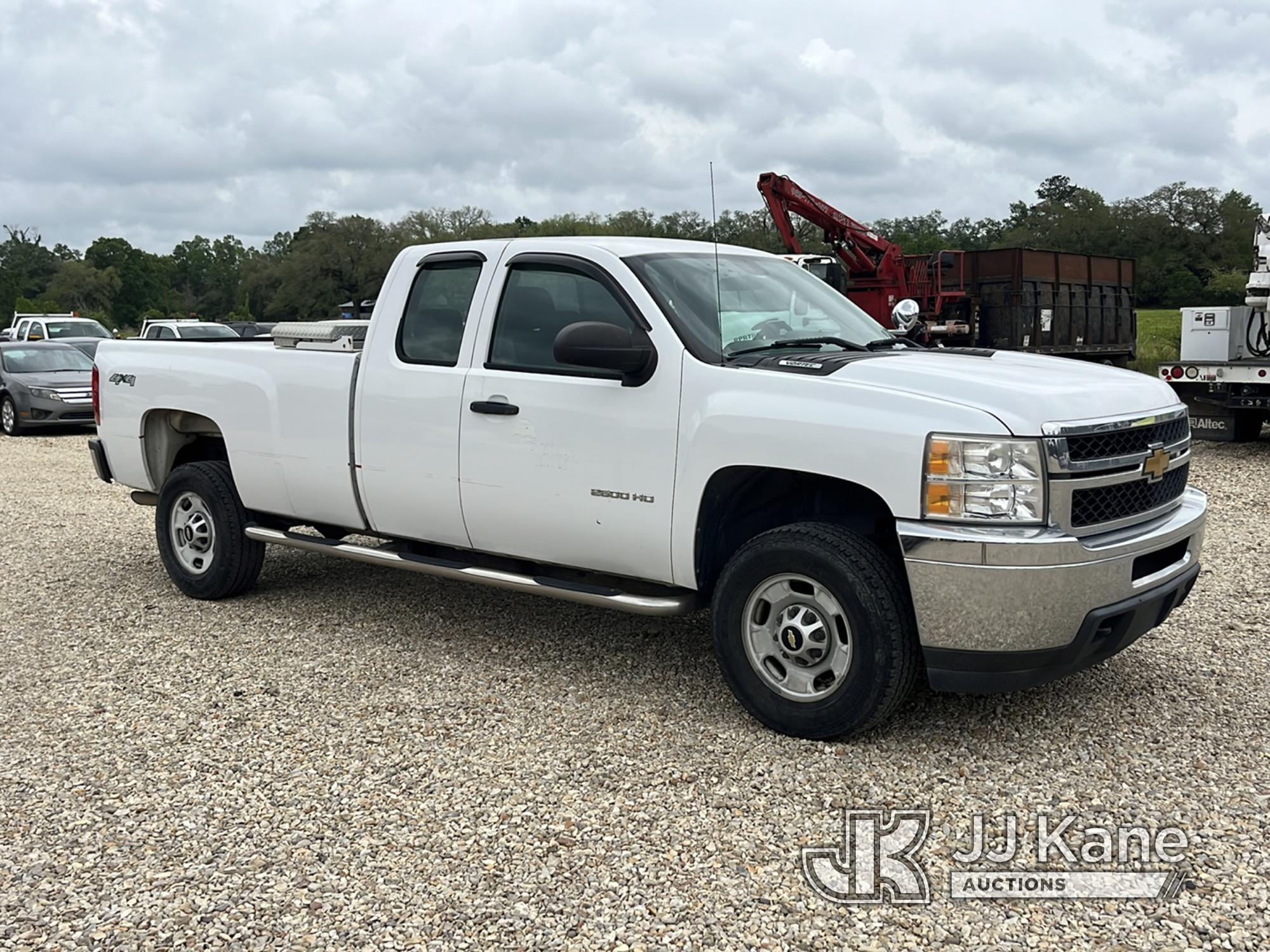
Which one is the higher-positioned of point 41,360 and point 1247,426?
point 41,360

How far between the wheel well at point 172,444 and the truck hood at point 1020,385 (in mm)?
4337

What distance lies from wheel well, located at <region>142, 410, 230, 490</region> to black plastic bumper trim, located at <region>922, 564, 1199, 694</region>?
4.67m

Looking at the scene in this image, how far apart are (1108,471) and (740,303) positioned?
68.9 inches

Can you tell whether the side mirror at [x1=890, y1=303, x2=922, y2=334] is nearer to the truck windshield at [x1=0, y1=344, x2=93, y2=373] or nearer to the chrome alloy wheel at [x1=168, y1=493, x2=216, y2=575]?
the chrome alloy wheel at [x1=168, y1=493, x2=216, y2=575]

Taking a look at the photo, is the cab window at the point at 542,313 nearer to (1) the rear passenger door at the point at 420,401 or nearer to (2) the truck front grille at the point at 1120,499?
(1) the rear passenger door at the point at 420,401

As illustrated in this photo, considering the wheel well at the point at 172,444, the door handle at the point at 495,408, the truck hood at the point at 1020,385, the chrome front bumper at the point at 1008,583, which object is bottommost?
the chrome front bumper at the point at 1008,583

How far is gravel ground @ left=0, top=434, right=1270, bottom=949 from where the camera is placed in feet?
11.1

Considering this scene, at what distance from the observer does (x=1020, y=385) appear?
429 cm

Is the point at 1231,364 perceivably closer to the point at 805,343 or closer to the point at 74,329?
the point at 805,343

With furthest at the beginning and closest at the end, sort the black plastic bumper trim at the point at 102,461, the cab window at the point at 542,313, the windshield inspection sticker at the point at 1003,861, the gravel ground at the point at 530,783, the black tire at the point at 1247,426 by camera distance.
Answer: the black tire at the point at 1247,426, the black plastic bumper trim at the point at 102,461, the cab window at the point at 542,313, the windshield inspection sticker at the point at 1003,861, the gravel ground at the point at 530,783

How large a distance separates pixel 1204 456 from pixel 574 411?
1029 cm

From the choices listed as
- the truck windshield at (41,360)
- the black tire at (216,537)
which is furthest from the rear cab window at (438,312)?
the truck windshield at (41,360)

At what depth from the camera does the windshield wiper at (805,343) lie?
4.98 m

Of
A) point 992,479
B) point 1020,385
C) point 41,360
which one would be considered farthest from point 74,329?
point 992,479
